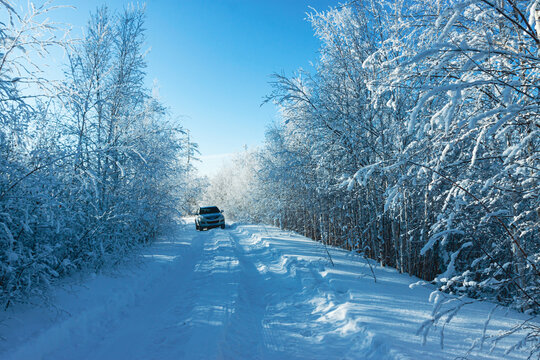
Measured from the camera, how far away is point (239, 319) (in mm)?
4277

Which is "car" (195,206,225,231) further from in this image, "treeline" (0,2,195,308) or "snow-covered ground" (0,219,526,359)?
"snow-covered ground" (0,219,526,359)

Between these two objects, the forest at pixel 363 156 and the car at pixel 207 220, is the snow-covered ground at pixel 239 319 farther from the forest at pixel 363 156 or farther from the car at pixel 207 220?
the car at pixel 207 220

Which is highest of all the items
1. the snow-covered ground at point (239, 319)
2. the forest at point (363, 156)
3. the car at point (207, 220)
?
the forest at point (363, 156)

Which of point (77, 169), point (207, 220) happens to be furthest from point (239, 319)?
point (207, 220)

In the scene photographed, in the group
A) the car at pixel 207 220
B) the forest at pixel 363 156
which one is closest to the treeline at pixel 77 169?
the forest at pixel 363 156

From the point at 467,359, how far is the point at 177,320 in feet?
12.8

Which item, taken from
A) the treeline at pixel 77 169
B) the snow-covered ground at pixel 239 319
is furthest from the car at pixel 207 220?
the snow-covered ground at pixel 239 319

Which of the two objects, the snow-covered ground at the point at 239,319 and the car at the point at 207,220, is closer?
the snow-covered ground at the point at 239,319

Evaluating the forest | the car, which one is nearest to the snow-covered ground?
the forest

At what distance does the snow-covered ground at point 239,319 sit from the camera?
328 centimetres

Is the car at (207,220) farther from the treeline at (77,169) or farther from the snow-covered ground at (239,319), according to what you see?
the snow-covered ground at (239,319)

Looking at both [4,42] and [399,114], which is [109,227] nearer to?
[4,42]

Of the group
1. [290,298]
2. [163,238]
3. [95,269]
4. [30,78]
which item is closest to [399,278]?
[290,298]

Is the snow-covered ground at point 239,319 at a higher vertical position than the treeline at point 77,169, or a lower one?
lower
